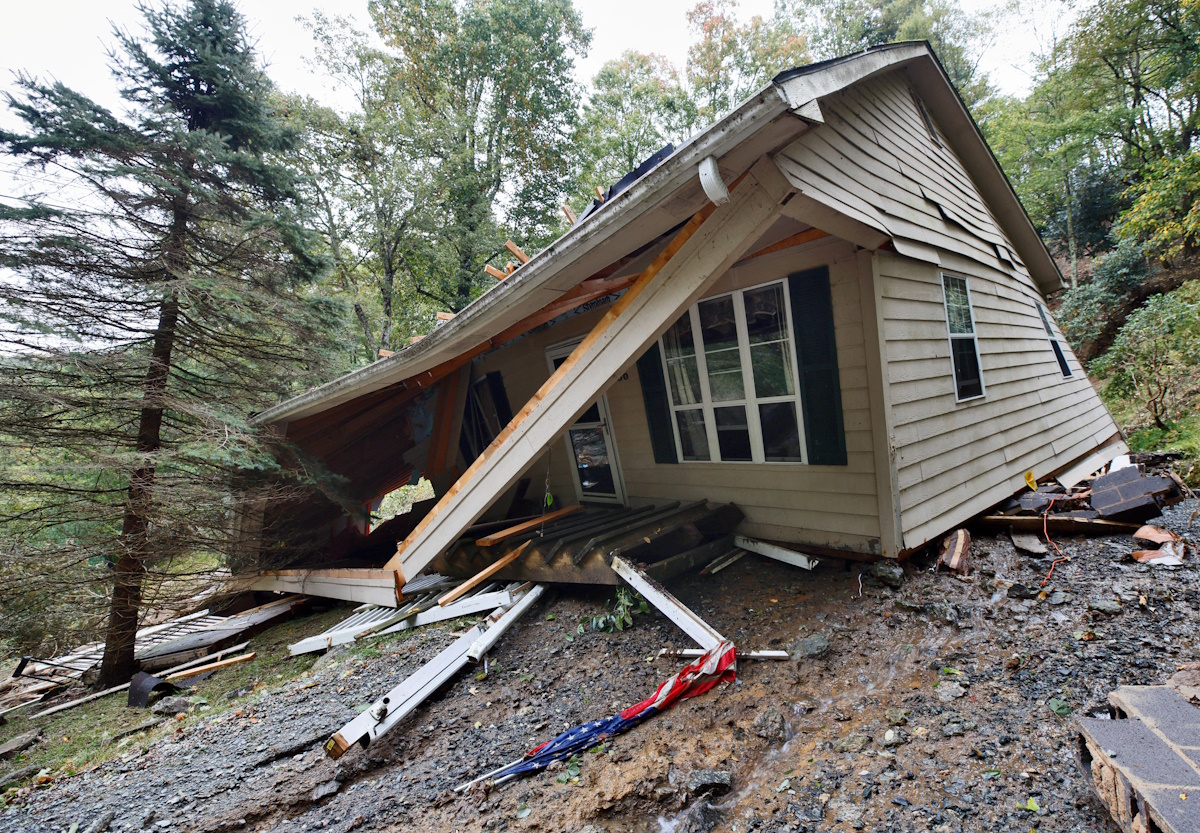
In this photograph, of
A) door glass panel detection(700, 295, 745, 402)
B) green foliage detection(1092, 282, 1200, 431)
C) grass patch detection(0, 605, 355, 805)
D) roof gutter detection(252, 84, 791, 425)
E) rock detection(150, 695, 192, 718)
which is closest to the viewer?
roof gutter detection(252, 84, 791, 425)

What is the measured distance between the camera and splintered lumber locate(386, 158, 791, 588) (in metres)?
2.76

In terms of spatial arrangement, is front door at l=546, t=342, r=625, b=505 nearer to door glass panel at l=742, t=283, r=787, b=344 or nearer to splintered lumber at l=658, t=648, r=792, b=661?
door glass panel at l=742, t=283, r=787, b=344

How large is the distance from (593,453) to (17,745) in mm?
5688

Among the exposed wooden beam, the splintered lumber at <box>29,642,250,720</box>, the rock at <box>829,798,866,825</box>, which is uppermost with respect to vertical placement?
the exposed wooden beam

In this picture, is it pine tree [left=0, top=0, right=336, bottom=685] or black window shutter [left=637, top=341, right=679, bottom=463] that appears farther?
black window shutter [left=637, top=341, right=679, bottom=463]

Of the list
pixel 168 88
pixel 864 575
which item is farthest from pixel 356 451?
pixel 864 575

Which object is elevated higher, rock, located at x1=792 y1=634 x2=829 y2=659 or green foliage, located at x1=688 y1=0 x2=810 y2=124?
green foliage, located at x1=688 y1=0 x2=810 y2=124

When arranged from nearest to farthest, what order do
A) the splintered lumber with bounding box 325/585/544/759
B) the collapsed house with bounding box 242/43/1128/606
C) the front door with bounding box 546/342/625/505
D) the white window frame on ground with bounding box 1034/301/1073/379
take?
1. the splintered lumber with bounding box 325/585/544/759
2. the collapsed house with bounding box 242/43/1128/606
3. the front door with bounding box 546/342/625/505
4. the white window frame on ground with bounding box 1034/301/1073/379

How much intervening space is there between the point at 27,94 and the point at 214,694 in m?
5.86

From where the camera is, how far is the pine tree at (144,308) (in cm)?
457

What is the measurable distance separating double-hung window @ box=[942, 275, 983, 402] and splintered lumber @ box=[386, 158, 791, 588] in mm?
3241

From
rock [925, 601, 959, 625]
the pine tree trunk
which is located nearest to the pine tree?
the pine tree trunk

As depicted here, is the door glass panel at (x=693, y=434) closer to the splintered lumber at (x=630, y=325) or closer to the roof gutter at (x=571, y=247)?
the splintered lumber at (x=630, y=325)

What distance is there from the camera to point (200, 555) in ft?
18.2
